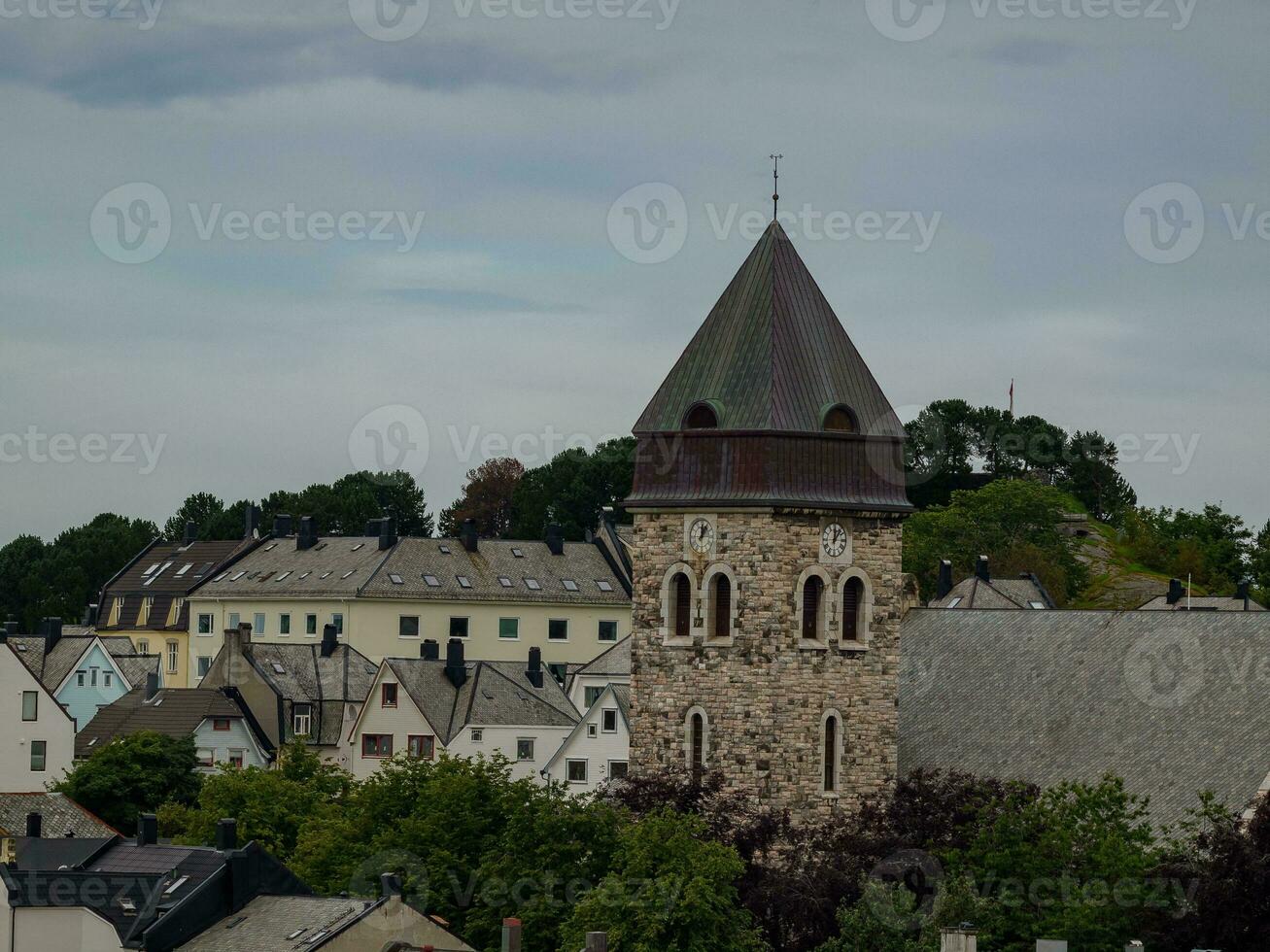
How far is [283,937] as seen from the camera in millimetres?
55531

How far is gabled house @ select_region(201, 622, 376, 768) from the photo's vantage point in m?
102

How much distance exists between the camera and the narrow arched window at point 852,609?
63906mm

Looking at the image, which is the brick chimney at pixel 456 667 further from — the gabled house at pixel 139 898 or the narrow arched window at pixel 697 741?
the narrow arched window at pixel 697 741

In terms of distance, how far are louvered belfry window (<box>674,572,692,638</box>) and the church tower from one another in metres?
0.05

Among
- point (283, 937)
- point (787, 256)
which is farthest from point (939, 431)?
point (283, 937)

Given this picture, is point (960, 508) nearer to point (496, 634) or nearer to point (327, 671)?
point (496, 634)

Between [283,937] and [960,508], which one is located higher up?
[960,508]

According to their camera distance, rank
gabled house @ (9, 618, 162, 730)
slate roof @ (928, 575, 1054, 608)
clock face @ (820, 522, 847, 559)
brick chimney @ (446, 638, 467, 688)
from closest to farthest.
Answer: clock face @ (820, 522, 847, 559)
slate roof @ (928, 575, 1054, 608)
brick chimney @ (446, 638, 467, 688)
gabled house @ (9, 618, 162, 730)

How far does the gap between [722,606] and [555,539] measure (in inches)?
2790

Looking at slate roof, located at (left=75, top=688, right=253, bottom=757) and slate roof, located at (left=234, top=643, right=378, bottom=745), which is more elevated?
slate roof, located at (left=234, top=643, right=378, bottom=745)

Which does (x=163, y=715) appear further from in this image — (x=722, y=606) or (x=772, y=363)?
A: (x=772, y=363)

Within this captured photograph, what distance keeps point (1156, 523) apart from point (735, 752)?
95.3 meters

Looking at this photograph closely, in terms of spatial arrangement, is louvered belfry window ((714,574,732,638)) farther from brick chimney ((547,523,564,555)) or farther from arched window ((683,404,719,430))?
brick chimney ((547,523,564,555))

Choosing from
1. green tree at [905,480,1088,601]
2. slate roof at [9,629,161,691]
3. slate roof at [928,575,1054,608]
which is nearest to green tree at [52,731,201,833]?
slate roof at [928,575,1054,608]
